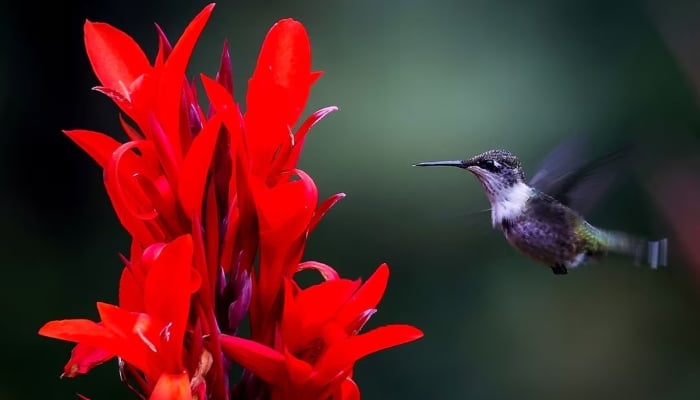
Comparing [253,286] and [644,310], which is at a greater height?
[253,286]

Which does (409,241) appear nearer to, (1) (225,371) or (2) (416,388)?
(2) (416,388)

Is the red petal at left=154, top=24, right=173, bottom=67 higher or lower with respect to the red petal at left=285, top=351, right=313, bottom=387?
higher

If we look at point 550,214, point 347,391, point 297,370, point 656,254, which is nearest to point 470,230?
point 550,214

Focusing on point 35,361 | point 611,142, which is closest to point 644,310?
point 611,142

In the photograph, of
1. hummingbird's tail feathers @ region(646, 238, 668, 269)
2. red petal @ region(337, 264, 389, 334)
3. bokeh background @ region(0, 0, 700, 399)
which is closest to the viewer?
red petal @ region(337, 264, 389, 334)

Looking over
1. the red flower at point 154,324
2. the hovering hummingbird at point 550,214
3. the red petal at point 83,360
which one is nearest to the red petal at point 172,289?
the red flower at point 154,324

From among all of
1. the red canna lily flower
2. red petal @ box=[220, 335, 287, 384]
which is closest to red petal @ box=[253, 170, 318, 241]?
the red canna lily flower

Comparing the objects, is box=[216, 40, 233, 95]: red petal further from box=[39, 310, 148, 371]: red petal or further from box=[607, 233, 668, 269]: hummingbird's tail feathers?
box=[607, 233, 668, 269]: hummingbird's tail feathers
